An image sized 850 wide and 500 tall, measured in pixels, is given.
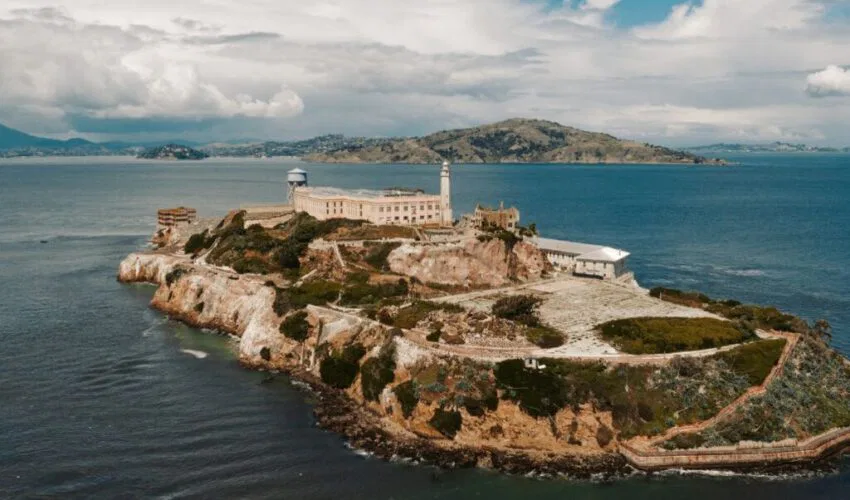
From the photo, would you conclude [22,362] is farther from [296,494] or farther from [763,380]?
[763,380]

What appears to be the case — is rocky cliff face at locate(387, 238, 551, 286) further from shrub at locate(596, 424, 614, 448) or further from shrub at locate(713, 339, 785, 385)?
shrub at locate(596, 424, 614, 448)

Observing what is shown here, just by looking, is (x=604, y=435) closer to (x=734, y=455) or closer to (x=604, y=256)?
(x=734, y=455)

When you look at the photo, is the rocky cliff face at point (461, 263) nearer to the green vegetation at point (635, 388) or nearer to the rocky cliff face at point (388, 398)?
the rocky cliff face at point (388, 398)

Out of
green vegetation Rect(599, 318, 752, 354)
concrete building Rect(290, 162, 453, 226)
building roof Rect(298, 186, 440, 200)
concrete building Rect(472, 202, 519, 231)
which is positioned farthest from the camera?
building roof Rect(298, 186, 440, 200)

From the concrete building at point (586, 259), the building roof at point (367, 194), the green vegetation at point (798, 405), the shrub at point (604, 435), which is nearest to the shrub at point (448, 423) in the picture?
the shrub at point (604, 435)

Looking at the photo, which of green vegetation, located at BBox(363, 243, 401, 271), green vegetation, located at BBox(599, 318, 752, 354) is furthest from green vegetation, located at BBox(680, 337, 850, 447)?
green vegetation, located at BBox(363, 243, 401, 271)

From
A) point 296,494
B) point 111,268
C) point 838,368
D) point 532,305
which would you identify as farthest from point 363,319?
point 111,268
